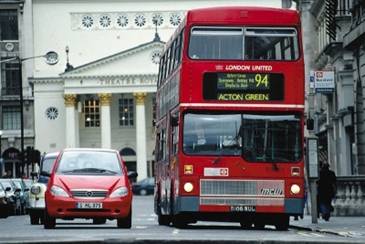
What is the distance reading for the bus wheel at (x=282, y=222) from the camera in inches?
1185

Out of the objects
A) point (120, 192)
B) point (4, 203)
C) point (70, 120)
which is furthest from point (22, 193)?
point (70, 120)

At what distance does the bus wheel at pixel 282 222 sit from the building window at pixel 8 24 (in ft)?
303

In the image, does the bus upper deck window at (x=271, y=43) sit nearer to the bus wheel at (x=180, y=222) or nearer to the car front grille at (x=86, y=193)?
the bus wheel at (x=180, y=222)

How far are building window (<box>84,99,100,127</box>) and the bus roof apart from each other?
294 feet

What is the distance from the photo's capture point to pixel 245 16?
30.2 metres

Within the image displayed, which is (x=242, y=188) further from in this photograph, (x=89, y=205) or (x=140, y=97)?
(x=140, y=97)

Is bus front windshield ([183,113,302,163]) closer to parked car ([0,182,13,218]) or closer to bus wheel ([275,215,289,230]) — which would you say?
bus wheel ([275,215,289,230])

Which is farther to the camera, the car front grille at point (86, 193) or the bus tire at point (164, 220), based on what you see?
the bus tire at point (164, 220)

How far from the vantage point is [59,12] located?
397 feet

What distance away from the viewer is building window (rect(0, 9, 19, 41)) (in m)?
121

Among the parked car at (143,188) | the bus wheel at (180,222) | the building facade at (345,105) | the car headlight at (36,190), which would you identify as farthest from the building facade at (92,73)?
the bus wheel at (180,222)

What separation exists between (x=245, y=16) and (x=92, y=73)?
86.1 meters

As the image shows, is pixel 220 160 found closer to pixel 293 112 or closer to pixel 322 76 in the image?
pixel 293 112

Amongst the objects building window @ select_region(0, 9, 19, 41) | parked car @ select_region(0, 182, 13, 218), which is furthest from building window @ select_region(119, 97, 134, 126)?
parked car @ select_region(0, 182, 13, 218)
